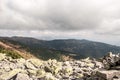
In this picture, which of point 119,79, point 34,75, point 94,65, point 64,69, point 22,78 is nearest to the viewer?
point 119,79

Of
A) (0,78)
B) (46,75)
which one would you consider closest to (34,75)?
(46,75)

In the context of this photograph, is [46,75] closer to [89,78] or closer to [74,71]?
[89,78]

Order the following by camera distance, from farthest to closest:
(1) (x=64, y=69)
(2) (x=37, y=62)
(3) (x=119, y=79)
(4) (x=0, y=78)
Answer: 1. (2) (x=37, y=62)
2. (1) (x=64, y=69)
3. (4) (x=0, y=78)
4. (3) (x=119, y=79)

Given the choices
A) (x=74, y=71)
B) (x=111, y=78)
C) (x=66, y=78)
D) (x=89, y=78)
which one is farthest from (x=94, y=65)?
(x=111, y=78)

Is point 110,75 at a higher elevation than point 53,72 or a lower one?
higher

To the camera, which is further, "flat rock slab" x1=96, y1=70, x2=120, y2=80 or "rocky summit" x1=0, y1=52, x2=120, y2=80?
"rocky summit" x1=0, y1=52, x2=120, y2=80

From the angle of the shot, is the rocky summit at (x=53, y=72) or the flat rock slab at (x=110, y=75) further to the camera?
the rocky summit at (x=53, y=72)

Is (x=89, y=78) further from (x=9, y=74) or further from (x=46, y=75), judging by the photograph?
(x=9, y=74)

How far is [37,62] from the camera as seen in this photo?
182 ft

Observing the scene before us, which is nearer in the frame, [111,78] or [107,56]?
[111,78]

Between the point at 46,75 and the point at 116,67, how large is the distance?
38.8ft

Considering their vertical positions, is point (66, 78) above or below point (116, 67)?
below

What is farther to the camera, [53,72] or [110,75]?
[53,72]

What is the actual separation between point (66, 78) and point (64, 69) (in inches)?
205
